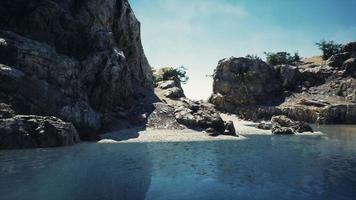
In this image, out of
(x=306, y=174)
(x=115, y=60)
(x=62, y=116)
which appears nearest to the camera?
(x=306, y=174)

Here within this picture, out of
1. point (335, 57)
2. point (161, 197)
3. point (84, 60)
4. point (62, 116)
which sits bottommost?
point (161, 197)

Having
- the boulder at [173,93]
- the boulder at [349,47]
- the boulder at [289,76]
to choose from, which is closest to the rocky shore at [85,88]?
the boulder at [173,93]

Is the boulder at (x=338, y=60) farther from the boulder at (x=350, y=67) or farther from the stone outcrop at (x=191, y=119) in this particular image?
the stone outcrop at (x=191, y=119)

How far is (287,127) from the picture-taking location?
7950cm

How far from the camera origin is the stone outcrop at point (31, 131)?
48438mm

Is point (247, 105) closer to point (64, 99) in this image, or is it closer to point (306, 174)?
point (64, 99)

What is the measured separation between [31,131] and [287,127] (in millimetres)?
55039

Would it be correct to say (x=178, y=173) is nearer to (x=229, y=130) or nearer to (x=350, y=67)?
(x=229, y=130)

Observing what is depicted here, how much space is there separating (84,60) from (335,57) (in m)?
104

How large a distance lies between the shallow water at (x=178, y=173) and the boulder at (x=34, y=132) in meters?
3.40

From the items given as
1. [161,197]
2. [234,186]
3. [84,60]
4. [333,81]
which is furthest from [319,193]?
[333,81]

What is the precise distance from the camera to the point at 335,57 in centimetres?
13538

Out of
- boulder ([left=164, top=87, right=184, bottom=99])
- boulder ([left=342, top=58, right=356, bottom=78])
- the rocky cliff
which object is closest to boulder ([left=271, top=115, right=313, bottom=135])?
boulder ([left=164, top=87, right=184, bottom=99])

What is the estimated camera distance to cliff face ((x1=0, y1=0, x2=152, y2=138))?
56.3 metres
